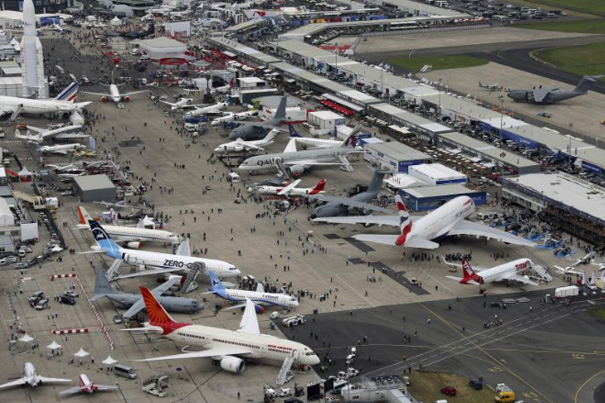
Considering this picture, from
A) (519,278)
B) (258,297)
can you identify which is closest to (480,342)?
(519,278)

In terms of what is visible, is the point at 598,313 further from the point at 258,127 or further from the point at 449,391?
the point at 258,127

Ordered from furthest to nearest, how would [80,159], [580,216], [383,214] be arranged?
1. [80,159]
2. [383,214]
3. [580,216]

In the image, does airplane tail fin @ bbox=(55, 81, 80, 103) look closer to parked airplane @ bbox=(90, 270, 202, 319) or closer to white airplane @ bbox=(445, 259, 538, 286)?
parked airplane @ bbox=(90, 270, 202, 319)

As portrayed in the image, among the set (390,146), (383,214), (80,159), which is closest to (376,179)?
(383,214)

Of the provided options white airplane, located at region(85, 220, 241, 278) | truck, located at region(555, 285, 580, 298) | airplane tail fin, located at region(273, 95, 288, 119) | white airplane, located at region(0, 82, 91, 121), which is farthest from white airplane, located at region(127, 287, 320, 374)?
white airplane, located at region(0, 82, 91, 121)

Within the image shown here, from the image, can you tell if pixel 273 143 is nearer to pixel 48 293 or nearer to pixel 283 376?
pixel 48 293

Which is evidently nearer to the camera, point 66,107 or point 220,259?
point 220,259

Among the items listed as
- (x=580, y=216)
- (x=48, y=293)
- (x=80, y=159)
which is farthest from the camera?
(x=80, y=159)
